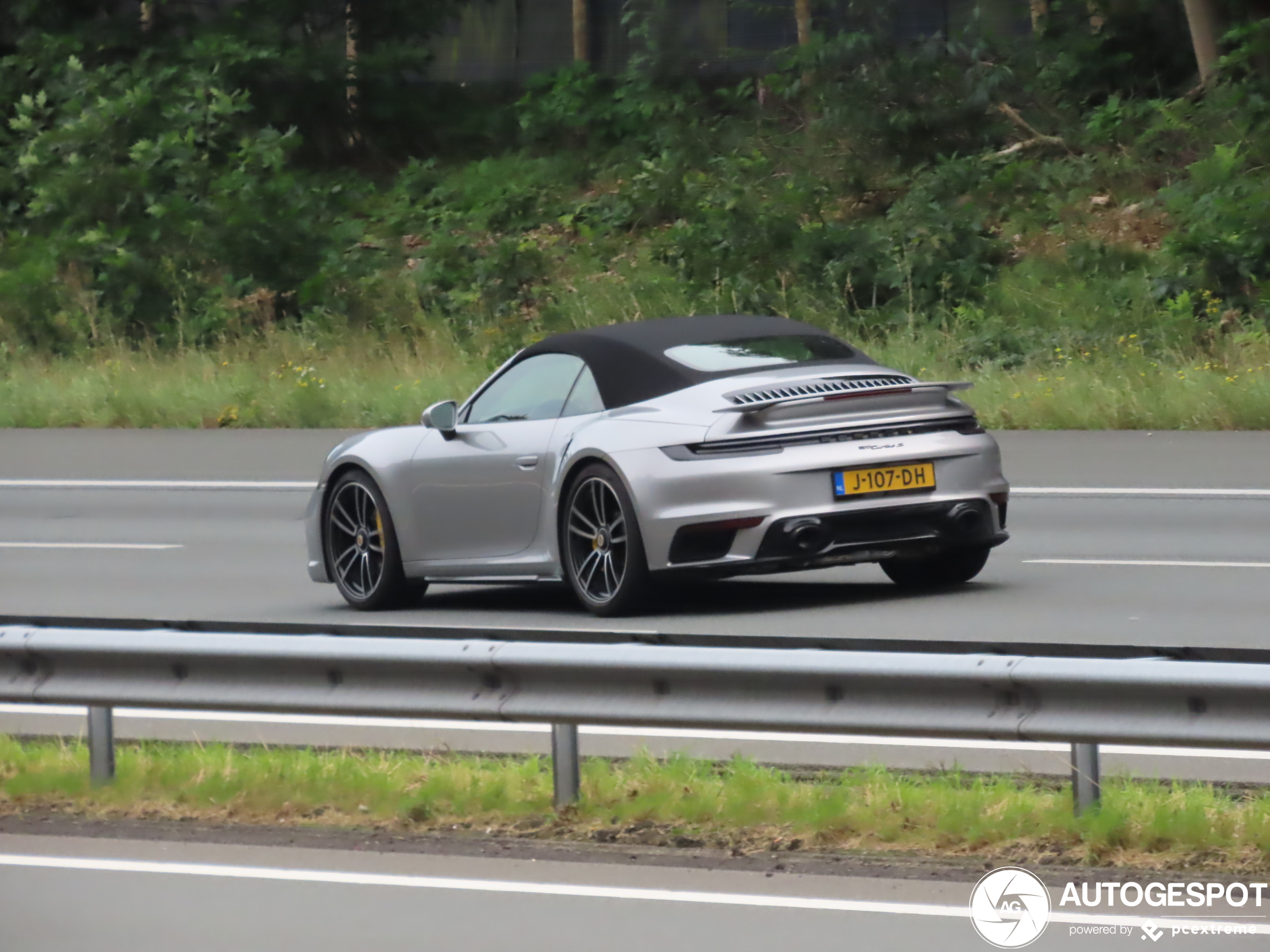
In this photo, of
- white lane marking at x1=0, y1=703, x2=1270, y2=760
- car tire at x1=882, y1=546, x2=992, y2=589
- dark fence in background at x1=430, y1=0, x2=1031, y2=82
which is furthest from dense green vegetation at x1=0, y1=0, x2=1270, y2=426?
white lane marking at x1=0, y1=703, x2=1270, y2=760

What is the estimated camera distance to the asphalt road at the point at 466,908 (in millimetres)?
5434

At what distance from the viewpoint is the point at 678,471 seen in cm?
990

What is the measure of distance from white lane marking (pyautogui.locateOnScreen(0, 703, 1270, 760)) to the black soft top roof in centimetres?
214

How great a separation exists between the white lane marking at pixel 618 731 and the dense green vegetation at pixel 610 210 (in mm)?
11681

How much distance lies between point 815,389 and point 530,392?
63.1 inches

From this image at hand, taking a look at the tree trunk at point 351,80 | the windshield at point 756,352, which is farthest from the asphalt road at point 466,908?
the tree trunk at point 351,80

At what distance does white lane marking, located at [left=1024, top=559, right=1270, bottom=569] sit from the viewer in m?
12.1

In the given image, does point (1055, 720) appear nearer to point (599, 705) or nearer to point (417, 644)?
point (599, 705)

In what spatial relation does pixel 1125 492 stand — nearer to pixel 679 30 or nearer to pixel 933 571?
pixel 933 571

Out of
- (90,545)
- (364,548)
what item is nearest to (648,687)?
(364,548)

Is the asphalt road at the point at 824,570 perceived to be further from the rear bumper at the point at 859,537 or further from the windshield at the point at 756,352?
the windshield at the point at 756,352

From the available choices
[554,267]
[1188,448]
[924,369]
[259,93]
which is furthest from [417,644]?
[259,93]

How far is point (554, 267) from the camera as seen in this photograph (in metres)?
32.2

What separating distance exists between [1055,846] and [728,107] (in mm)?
32660
